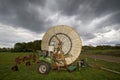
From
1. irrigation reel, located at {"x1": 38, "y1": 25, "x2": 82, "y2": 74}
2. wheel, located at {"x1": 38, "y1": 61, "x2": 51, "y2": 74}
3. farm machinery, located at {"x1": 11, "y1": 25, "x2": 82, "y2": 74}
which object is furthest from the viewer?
irrigation reel, located at {"x1": 38, "y1": 25, "x2": 82, "y2": 74}

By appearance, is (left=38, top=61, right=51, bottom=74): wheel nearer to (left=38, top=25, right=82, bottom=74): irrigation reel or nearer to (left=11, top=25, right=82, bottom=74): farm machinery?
(left=11, top=25, right=82, bottom=74): farm machinery

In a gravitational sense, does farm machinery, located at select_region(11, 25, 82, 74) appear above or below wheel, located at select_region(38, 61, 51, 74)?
above

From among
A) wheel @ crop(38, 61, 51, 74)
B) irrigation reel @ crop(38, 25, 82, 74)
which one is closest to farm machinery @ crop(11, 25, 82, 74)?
irrigation reel @ crop(38, 25, 82, 74)

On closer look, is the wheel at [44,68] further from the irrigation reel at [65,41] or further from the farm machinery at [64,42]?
the irrigation reel at [65,41]

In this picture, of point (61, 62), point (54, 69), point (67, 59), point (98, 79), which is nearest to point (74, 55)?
point (67, 59)

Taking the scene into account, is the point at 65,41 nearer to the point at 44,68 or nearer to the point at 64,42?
the point at 64,42

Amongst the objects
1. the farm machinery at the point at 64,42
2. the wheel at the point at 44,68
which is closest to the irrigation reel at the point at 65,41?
the farm machinery at the point at 64,42

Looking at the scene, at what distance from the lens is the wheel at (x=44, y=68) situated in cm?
1267

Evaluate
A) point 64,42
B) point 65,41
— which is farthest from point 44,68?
point 65,41

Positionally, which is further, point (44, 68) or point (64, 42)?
point (64, 42)

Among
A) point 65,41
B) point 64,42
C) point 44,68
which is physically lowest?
point 44,68

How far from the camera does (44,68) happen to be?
13.0 metres

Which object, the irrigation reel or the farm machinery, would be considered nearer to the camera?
the farm machinery

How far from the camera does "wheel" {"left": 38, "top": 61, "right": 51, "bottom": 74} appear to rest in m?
12.7
